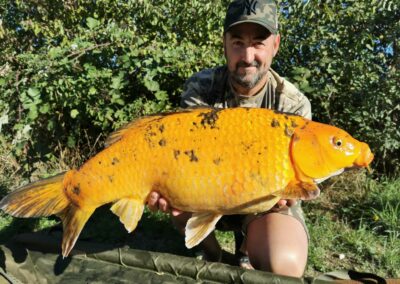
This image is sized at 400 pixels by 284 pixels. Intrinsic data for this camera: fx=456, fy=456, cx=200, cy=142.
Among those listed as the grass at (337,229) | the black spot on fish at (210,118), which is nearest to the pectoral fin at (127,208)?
the black spot on fish at (210,118)

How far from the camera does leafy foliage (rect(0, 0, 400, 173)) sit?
2.88 meters

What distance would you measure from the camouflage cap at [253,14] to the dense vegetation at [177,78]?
1.06 metres

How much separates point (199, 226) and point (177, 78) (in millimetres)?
1794

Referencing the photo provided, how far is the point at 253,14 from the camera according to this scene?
72.9 inches

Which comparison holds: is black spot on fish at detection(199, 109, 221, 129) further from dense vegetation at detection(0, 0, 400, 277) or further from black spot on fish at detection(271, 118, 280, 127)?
dense vegetation at detection(0, 0, 400, 277)

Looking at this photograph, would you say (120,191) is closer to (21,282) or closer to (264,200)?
(264,200)

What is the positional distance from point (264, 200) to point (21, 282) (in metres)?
1.06

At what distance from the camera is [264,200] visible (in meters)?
1.40

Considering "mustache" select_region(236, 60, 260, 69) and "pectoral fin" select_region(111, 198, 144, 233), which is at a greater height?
"mustache" select_region(236, 60, 260, 69)

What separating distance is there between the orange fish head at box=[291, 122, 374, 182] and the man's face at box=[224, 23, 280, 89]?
57cm

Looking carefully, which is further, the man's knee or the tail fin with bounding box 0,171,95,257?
the man's knee

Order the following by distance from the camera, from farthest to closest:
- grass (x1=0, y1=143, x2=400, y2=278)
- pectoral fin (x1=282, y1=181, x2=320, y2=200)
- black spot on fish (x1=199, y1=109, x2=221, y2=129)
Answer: grass (x1=0, y1=143, x2=400, y2=278) → black spot on fish (x1=199, y1=109, x2=221, y2=129) → pectoral fin (x1=282, y1=181, x2=320, y2=200)

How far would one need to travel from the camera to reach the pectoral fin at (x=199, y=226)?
4.90 ft

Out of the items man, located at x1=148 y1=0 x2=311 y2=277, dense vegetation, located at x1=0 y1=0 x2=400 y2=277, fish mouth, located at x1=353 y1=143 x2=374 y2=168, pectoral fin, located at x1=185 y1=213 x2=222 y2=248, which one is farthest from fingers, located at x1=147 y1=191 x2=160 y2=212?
dense vegetation, located at x1=0 y1=0 x2=400 y2=277
